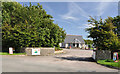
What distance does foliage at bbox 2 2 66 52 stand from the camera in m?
20.7

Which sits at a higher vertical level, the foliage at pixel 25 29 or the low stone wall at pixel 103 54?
the foliage at pixel 25 29

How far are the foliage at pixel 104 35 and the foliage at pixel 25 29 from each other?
10.6 metres

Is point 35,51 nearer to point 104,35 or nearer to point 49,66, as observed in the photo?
point 49,66

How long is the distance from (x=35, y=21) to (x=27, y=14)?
7.65ft

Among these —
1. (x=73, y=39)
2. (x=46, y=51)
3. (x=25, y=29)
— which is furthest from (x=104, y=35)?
(x=73, y=39)

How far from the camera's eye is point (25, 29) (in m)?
20.5

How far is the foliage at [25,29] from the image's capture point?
814 inches

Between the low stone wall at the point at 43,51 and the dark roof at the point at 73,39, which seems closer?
the low stone wall at the point at 43,51

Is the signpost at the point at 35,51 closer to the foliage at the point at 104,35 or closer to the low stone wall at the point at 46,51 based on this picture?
the low stone wall at the point at 46,51

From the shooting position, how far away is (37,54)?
813 inches

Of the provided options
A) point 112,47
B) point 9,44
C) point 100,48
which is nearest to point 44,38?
point 9,44

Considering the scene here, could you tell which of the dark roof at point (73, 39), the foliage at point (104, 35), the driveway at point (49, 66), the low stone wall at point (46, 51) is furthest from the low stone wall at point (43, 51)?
the dark roof at point (73, 39)

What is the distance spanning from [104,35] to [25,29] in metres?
14.4

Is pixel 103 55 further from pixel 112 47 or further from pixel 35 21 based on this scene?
pixel 35 21
